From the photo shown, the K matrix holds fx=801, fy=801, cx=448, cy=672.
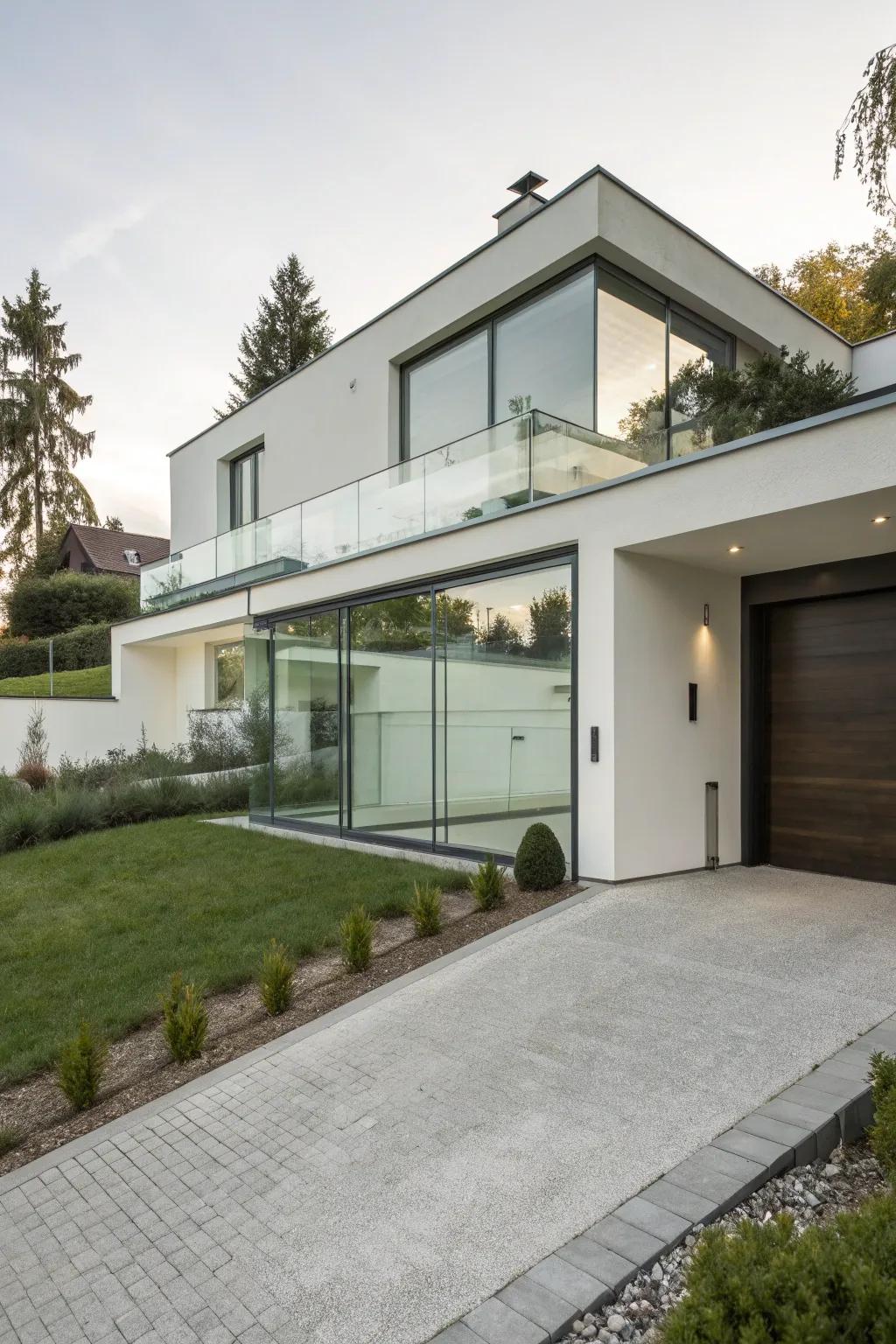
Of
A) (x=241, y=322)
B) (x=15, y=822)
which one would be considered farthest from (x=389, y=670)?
(x=241, y=322)

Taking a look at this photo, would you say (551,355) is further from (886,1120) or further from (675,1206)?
(675,1206)

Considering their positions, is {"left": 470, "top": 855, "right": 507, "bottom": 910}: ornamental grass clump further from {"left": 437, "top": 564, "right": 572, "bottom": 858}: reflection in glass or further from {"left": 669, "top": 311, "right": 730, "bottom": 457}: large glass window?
{"left": 669, "top": 311, "right": 730, "bottom": 457}: large glass window

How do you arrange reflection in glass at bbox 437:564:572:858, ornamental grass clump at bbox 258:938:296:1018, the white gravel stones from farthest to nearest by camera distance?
reflection in glass at bbox 437:564:572:858 → ornamental grass clump at bbox 258:938:296:1018 → the white gravel stones

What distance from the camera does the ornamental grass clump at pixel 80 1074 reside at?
13.3 feet

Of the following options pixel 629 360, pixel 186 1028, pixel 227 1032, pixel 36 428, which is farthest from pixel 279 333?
pixel 186 1028

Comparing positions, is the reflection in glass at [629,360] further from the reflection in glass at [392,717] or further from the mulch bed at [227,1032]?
the mulch bed at [227,1032]

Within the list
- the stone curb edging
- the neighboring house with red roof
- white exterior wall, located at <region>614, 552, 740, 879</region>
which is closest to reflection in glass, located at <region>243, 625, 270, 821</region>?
white exterior wall, located at <region>614, 552, 740, 879</region>

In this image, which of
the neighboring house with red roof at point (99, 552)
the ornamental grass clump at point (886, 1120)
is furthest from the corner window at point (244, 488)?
the neighboring house with red roof at point (99, 552)

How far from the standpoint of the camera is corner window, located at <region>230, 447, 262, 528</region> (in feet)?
57.1

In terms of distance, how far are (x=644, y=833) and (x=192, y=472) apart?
15.5 metres

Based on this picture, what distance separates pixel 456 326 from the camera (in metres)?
11.4

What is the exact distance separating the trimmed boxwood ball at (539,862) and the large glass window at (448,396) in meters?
6.18

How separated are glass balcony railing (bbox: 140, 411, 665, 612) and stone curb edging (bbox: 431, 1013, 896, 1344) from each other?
17.5ft

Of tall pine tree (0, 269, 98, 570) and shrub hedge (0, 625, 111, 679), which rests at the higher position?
tall pine tree (0, 269, 98, 570)
